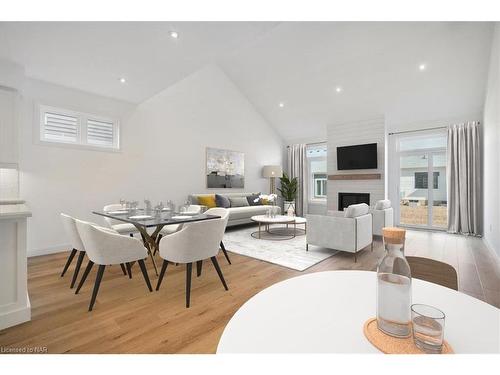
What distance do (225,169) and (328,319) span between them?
5.83m

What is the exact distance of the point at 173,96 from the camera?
5316mm

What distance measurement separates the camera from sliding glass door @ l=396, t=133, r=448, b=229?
572 cm

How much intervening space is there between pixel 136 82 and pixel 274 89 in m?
3.83

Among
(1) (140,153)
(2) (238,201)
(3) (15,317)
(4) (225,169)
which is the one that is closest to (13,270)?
(3) (15,317)

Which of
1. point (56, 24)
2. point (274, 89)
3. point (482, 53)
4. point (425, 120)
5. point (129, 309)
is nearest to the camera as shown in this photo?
point (129, 309)

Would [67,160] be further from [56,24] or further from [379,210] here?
[379,210]

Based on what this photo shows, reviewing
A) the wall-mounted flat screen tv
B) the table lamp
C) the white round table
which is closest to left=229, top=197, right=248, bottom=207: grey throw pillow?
the table lamp

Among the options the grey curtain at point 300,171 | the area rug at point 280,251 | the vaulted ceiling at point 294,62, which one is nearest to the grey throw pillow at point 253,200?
the area rug at point 280,251

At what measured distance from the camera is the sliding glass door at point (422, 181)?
5.72 metres

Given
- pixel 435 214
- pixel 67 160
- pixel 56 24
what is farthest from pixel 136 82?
pixel 435 214

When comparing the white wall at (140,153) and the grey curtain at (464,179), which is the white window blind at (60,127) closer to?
the white wall at (140,153)

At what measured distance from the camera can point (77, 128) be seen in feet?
13.2

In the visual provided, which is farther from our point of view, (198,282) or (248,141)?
(248,141)

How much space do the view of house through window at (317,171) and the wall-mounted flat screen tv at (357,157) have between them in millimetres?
1003
